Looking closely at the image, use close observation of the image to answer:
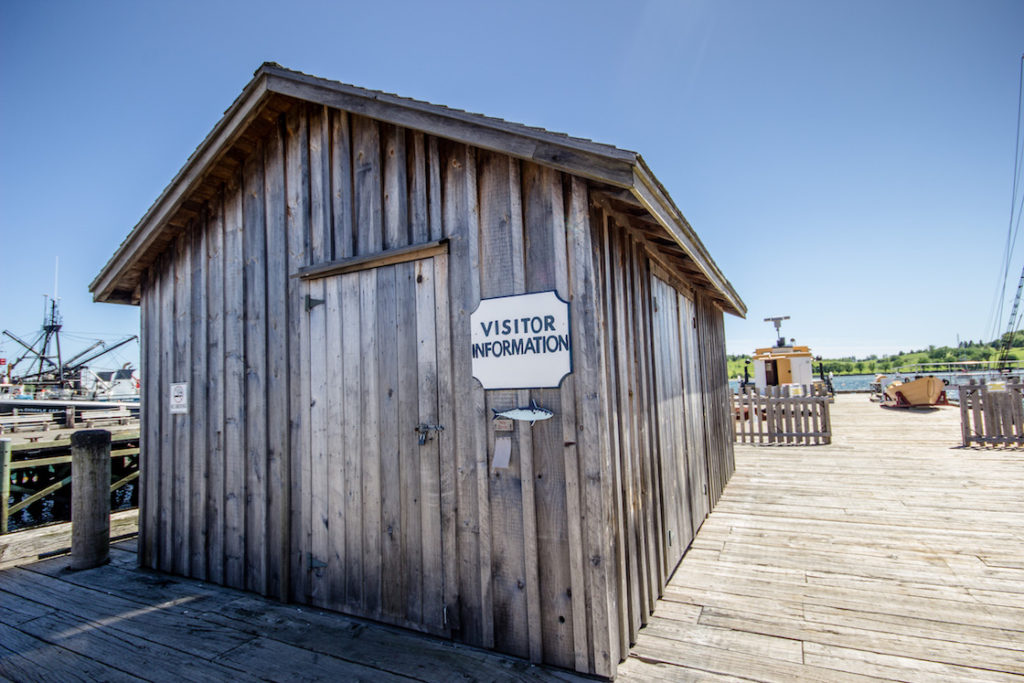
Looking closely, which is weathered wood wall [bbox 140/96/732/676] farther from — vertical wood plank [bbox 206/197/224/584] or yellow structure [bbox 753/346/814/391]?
yellow structure [bbox 753/346/814/391]

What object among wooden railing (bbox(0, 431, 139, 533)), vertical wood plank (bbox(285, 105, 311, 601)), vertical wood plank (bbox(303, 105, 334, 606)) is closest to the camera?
vertical wood plank (bbox(303, 105, 334, 606))

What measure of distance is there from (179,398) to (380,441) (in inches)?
102

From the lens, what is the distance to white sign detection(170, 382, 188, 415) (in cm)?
473

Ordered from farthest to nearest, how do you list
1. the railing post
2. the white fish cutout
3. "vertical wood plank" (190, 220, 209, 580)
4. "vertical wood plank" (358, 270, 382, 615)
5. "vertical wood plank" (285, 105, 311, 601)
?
1. the railing post
2. "vertical wood plank" (190, 220, 209, 580)
3. "vertical wood plank" (285, 105, 311, 601)
4. "vertical wood plank" (358, 270, 382, 615)
5. the white fish cutout

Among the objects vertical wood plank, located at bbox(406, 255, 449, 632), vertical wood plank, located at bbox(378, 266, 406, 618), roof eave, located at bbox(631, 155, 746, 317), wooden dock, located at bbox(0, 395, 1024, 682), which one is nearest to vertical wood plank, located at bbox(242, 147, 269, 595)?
wooden dock, located at bbox(0, 395, 1024, 682)

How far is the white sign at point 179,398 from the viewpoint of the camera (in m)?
4.73

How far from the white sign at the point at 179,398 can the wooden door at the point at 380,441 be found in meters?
1.74

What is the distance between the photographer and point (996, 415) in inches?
355

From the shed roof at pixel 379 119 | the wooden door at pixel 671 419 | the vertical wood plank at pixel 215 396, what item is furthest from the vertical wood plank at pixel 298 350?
the wooden door at pixel 671 419

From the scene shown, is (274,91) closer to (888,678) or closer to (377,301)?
(377,301)

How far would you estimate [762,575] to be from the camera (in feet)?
13.4

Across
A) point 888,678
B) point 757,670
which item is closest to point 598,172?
point 757,670

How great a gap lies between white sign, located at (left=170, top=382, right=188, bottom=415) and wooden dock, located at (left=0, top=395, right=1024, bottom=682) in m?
1.55

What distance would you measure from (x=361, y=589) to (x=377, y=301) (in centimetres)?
213
